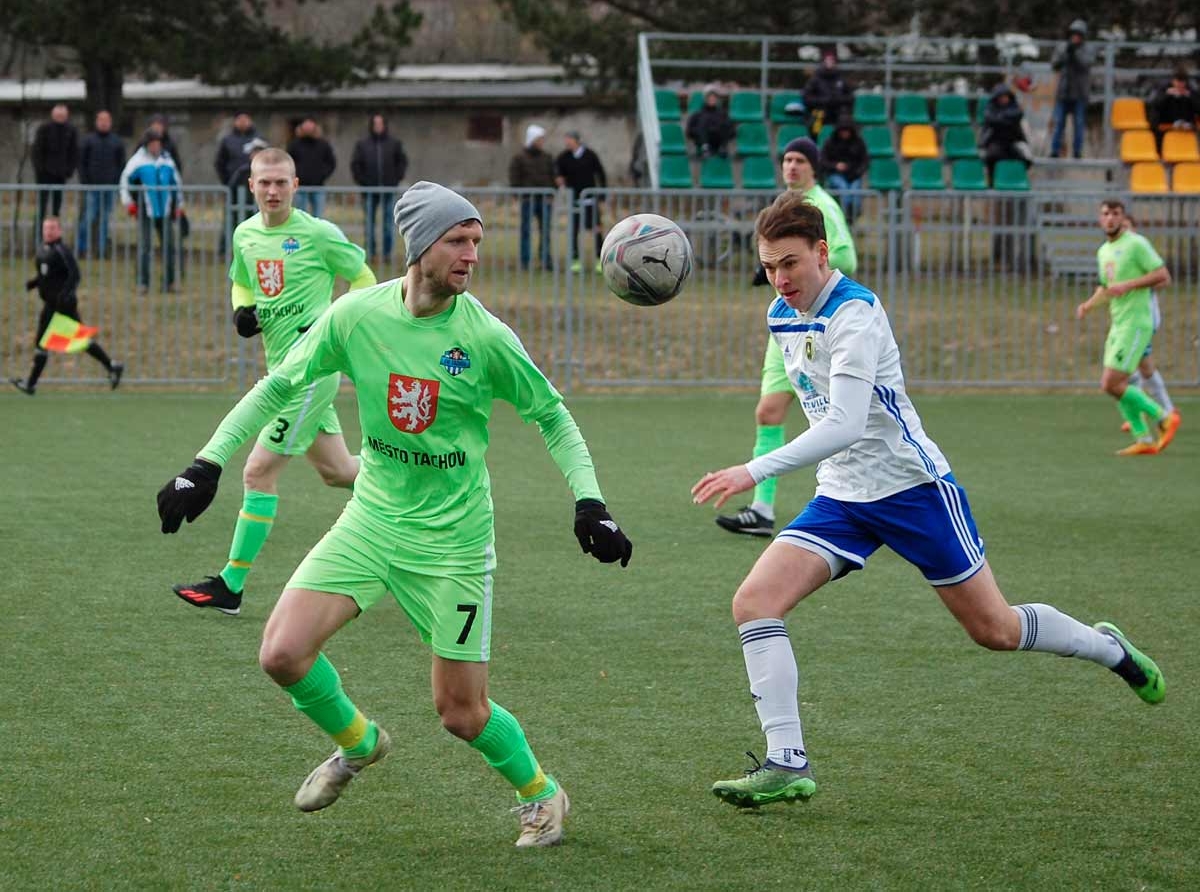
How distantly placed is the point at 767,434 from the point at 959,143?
50.3 feet

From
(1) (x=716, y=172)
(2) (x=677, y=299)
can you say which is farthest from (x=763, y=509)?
(1) (x=716, y=172)

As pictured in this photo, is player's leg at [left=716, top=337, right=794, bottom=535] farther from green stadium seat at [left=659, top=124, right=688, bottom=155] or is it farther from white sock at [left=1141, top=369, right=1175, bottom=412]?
green stadium seat at [left=659, top=124, right=688, bottom=155]

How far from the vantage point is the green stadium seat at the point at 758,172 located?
2294 cm

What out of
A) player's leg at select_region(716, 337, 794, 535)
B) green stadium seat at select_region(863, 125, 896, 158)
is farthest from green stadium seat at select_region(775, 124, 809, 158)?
player's leg at select_region(716, 337, 794, 535)

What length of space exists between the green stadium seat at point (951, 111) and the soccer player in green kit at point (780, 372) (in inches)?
600

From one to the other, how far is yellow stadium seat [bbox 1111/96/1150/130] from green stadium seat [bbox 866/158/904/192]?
12.4ft

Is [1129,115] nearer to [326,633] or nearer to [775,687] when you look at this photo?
[775,687]

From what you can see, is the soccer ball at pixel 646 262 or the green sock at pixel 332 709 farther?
the soccer ball at pixel 646 262

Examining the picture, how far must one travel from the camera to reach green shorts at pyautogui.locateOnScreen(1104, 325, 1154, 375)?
13719mm

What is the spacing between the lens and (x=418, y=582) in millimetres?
4758

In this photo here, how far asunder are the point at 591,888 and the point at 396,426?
1.35 metres

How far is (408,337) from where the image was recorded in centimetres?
474

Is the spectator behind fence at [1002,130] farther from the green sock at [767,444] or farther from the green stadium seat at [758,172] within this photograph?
the green sock at [767,444]

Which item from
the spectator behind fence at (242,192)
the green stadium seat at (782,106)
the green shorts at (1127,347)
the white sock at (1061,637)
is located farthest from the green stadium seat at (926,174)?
the white sock at (1061,637)
